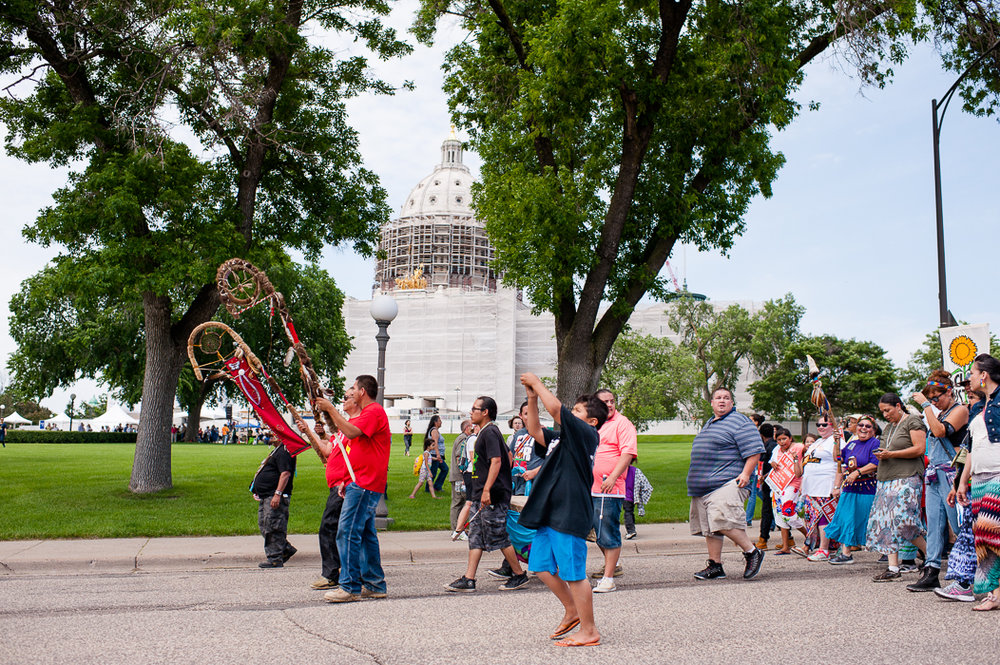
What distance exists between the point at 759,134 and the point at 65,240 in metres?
12.6

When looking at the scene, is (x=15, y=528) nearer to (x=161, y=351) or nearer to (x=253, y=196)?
(x=161, y=351)

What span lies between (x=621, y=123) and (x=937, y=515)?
10713 mm

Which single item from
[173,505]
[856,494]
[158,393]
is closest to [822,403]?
[856,494]

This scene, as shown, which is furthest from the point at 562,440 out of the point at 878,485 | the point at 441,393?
the point at 441,393

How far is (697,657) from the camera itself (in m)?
4.97

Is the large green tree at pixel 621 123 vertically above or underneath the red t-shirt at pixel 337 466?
above

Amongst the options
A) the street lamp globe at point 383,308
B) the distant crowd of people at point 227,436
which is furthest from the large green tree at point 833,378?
the street lamp globe at point 383,308

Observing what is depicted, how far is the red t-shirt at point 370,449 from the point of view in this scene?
6.91 meters

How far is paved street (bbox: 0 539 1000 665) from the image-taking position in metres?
5.05

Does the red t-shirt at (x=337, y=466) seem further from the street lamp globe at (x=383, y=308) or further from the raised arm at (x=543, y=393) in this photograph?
the street lamp globe at (x=383, y=308)

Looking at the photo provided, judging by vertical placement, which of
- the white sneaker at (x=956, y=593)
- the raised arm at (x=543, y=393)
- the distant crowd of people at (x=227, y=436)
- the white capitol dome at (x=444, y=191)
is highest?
the white capitol dome at (x=444, y=191)

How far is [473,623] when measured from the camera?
600 centimetres

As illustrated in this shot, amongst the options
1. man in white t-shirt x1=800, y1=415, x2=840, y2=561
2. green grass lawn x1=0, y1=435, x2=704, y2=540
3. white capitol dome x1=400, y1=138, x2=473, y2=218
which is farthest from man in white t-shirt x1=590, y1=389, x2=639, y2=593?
white capitol dome x1=400, y1=138, x2=473, y2=218

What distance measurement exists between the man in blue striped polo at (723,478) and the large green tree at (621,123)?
23.2 feet
